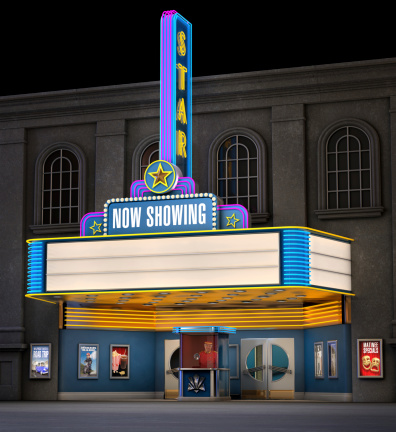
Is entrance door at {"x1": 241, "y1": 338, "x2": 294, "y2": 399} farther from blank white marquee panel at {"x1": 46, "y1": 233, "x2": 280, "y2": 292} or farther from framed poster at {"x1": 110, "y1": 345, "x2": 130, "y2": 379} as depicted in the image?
blank white marquee panel at {"x1": 46, "y1": 233, "x2": 280, "y2": 292}

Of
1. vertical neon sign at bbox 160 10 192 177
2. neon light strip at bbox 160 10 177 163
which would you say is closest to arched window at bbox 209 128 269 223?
vertical neon sign at bbox 160 10 192 177

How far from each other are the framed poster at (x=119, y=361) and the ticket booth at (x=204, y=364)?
11.7 feet

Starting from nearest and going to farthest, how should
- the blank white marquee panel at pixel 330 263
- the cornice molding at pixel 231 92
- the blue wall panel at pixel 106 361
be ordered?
1. the blank white marquee panel at pixel 330 263
2. the cornice molding at pixel 231 92
3. the blue wall panel at pixel 106 361

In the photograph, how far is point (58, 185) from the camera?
92.6ft

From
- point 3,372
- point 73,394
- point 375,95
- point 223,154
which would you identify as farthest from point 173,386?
point 375,95

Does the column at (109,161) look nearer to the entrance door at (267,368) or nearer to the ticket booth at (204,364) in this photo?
the ticket booth at (204,364)

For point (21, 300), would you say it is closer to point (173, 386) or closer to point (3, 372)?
point (3, 372)

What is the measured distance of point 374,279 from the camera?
2469 cm

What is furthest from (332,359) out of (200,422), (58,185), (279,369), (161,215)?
(200,422)

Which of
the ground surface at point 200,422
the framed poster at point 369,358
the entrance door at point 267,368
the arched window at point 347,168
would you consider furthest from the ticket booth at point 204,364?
the ground surface at point 200,422

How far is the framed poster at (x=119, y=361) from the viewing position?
27.7 meters

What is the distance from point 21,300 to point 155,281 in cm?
653

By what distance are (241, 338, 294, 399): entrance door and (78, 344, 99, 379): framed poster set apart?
448cm

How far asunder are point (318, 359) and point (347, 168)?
5.62 m
